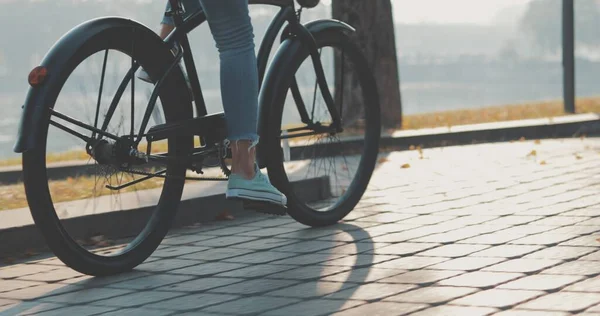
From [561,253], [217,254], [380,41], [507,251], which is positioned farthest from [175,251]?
[380,41]

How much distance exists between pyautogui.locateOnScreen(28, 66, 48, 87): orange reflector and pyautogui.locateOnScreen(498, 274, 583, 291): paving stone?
180 centimetres

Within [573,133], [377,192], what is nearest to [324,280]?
[377,192]

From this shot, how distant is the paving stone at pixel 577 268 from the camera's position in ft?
14.1

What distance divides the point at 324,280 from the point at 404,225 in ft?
4.80

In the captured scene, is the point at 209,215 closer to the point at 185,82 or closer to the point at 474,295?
the point at 185,82

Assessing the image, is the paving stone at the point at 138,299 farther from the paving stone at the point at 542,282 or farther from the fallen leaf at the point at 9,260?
the paving stone at the point at 542,282

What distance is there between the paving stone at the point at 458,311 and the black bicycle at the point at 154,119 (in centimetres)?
140

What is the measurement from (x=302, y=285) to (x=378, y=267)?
0.44m

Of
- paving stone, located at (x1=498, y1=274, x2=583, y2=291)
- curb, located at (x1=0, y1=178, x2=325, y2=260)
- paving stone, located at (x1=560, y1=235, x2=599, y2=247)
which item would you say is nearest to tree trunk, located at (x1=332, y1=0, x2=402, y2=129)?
curb, located at (x1=0, y1=178, x2=325, y2=260)

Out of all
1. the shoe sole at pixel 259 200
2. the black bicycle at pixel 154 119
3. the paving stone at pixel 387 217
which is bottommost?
the paving stone at pixel 387 217

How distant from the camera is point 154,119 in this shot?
4754 millimetres

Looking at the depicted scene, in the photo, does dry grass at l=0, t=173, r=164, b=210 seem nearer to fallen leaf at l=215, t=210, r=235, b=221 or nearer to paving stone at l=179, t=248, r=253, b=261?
fallen leaf at l=215, t=210, r=235, b=221

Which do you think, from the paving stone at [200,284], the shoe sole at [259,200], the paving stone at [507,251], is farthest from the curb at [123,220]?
the paving stone at [507,251]

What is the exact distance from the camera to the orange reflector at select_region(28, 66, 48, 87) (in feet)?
13.9
